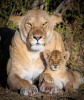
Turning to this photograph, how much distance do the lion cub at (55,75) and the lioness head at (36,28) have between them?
0.19 meters

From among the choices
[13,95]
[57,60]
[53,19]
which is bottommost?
[13,95]

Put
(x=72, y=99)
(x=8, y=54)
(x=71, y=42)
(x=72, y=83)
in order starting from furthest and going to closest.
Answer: (x=71, y=42)
(x=8, y=54)
(x=72, y=83)
(x=72, y=99)

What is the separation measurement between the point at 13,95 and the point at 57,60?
2.28 feet

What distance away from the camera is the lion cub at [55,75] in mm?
5938

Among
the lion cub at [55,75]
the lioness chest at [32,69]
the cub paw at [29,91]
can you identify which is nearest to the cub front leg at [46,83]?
the lion cub at [55,75]

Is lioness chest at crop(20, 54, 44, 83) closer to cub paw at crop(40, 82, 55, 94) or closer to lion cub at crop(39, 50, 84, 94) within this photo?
lion cub at crop(39, 50, 84, 94)

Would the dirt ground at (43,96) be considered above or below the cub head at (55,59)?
below

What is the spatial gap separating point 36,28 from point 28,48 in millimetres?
409

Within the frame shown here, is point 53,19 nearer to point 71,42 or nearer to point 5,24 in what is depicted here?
point 71,42

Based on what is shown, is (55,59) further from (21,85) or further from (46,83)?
(21,85)

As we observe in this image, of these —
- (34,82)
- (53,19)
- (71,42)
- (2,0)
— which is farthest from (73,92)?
(2,0)

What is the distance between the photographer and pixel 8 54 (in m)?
6.81

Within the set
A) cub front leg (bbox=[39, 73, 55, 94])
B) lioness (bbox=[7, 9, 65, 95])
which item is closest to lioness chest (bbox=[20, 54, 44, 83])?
lioness (bbox=[7, 9, 65, 95])

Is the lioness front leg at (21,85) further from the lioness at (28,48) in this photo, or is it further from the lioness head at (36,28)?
the lioness head at (36,28)
